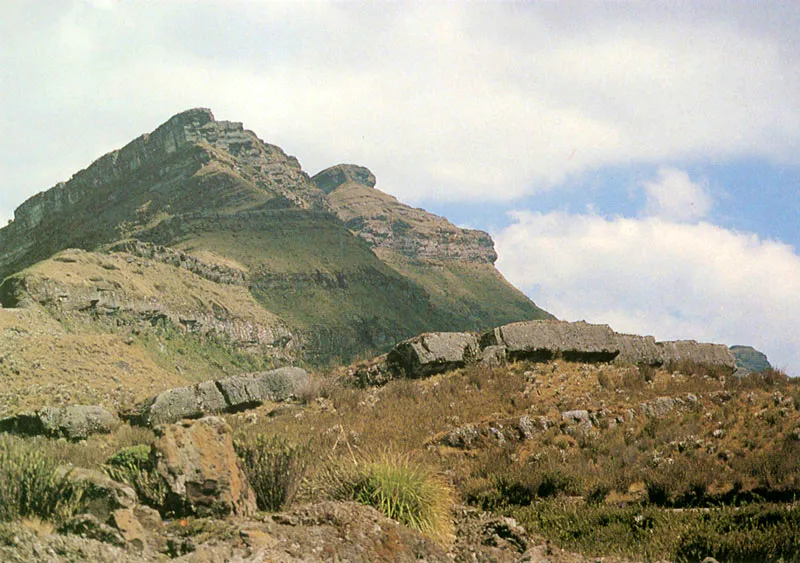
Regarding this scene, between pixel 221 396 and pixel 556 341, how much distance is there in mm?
11532

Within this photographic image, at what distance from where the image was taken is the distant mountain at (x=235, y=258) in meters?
55.4

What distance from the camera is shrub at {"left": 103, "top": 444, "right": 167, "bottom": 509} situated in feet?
22.3

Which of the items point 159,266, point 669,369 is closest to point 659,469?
point 669,369

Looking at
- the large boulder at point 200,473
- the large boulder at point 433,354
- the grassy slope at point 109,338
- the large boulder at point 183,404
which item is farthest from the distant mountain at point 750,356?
the large boulder at point 200,473

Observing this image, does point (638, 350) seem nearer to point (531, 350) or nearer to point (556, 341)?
point (556, 341)

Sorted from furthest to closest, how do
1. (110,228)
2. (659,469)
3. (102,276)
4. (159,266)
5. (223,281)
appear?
1. (110,228)
2. (223,281)
3. (159,266)
4. (102,276)
5. (659,469)

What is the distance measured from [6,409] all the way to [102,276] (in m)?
33.3

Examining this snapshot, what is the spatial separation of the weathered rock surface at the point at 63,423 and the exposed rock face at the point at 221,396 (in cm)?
132

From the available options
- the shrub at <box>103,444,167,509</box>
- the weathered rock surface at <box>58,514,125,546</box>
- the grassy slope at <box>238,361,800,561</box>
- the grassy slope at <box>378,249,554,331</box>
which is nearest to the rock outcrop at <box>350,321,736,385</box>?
the grassy slope at <box>238,361,800,561</box>

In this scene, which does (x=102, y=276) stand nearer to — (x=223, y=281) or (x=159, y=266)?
(x=159, y=266)

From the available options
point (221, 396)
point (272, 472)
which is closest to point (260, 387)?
point (221, 396)

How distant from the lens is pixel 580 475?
11.7 meters

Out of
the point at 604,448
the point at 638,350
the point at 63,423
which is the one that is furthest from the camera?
the point at 638,350

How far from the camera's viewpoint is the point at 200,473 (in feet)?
22.5
